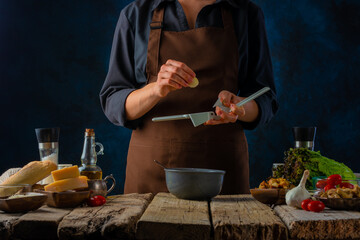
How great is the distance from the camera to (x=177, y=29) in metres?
2.26

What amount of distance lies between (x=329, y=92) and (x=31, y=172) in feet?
13.1

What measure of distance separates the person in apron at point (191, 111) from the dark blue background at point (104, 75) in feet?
8.53

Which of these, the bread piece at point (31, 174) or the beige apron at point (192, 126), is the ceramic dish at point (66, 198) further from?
the beige apron at point (192, 126)

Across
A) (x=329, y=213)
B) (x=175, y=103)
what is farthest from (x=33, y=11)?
(x=329, y=213)

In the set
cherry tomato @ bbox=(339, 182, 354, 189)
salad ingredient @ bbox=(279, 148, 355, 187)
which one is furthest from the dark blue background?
cherry tomato @ bbox=(339, 182, 354, 189)

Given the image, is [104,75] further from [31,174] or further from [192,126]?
[31,174]

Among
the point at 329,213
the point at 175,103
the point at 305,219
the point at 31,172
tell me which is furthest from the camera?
the point at 175,103

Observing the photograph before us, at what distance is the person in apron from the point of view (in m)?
2.14

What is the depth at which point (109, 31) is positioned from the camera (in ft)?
15.8

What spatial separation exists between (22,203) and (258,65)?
4.53 feet

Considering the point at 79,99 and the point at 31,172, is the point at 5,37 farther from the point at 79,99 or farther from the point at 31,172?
the point at 31,172

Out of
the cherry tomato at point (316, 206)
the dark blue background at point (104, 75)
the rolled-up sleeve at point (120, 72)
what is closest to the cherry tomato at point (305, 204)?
the cherry tomato at point (316, 206)

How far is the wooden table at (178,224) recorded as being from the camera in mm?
1216

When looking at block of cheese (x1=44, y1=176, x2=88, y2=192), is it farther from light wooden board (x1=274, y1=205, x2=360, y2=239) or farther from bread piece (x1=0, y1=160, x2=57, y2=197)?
light wooden board (x1=274, y1=205, x2=360, y2=239)
